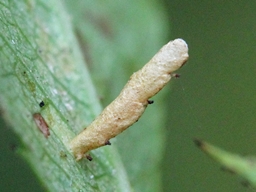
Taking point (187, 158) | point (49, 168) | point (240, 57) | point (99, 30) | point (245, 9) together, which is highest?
Result: point (99, 30)

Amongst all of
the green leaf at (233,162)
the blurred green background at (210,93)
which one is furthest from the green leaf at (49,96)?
the blurred green background at (210,93)

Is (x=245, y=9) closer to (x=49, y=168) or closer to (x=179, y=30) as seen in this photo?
(x=179, y=30)

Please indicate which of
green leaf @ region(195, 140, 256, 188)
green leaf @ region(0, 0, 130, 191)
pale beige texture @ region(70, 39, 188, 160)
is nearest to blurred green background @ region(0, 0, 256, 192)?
green leaf @ region(195, 140, 256, 188)

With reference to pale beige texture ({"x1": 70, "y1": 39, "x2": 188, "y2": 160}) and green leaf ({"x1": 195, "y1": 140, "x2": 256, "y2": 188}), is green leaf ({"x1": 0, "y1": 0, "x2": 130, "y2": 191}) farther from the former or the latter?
green leaf ({"x1": 195, "y1": 140, "x2": 256, "y2": 188})

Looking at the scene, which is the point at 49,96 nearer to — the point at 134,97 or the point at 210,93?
the point at 134,97

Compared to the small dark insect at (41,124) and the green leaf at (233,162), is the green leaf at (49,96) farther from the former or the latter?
the green leaf at (233,162)

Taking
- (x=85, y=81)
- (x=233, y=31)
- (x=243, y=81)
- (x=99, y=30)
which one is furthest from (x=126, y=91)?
(x=233, y=31)
